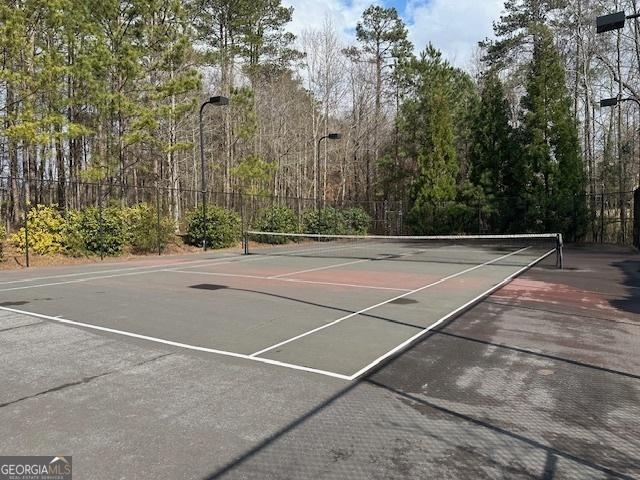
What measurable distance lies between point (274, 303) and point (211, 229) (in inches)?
546

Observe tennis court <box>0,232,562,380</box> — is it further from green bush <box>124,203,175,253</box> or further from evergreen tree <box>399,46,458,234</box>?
evergreen tree <box>399,46,458,234</box>

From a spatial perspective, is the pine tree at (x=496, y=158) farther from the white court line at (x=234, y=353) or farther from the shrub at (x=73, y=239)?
the shrub at (x=73, y=239)

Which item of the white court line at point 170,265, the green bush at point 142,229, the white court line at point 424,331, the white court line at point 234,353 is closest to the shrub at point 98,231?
the green bush at point 142,229

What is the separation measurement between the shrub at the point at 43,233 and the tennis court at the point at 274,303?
2947mm

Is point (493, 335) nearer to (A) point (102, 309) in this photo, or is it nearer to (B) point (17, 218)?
(A) point (102, 309)

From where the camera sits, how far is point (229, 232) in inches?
888

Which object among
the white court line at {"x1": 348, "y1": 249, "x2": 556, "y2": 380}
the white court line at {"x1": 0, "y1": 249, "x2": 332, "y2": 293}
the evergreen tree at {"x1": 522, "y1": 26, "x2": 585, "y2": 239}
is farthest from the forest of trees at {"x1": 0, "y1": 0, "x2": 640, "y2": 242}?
the white court line at {"x1": 348, "y1": 249, "x2": 556, "y2": 380}

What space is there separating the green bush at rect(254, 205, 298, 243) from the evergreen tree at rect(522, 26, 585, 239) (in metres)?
13.1

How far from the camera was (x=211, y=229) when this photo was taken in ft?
71.6

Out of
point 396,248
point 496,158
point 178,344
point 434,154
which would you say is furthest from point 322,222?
point 178,344

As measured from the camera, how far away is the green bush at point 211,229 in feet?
71.5

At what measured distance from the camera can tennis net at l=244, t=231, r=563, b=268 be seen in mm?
18609

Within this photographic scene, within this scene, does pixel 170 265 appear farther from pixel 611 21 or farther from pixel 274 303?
A: pixel 611 21

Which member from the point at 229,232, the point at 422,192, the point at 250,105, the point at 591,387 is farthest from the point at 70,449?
the point at 422,192
